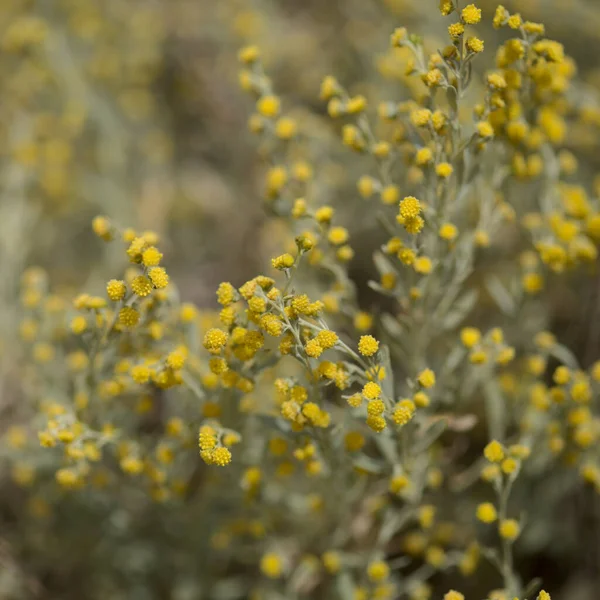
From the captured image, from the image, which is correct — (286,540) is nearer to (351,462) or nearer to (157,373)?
(351,462)

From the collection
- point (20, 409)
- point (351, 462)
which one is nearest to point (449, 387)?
point (351, 462)

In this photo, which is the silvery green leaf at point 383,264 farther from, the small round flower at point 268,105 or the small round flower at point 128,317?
the small round flower at point 128,317

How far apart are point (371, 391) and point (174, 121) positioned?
3.07 m

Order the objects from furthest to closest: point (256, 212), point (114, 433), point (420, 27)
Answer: point (256, 212), point (420, 27), point (114, 433)

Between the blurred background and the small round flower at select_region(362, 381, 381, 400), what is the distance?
138 cm

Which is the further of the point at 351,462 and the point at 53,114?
the point at 53,114

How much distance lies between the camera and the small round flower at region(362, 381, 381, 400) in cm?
156

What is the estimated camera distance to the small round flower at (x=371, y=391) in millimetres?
1561

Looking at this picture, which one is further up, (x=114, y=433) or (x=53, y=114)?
(x=114, y=433)

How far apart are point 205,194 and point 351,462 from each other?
2272 mm

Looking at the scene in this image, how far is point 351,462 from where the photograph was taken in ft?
6.27

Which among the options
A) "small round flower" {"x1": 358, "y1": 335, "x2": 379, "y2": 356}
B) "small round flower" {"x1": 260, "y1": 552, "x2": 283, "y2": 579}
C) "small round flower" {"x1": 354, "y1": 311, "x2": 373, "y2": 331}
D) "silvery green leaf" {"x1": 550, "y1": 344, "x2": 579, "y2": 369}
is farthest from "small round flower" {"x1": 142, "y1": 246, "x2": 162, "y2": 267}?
"silvery green leaf" {"x1": 550, "y1": 344, "x2": 579, "y2": 369}

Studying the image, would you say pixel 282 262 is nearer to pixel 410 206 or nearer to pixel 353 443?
pixel 410 206

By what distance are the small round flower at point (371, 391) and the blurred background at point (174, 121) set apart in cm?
138
